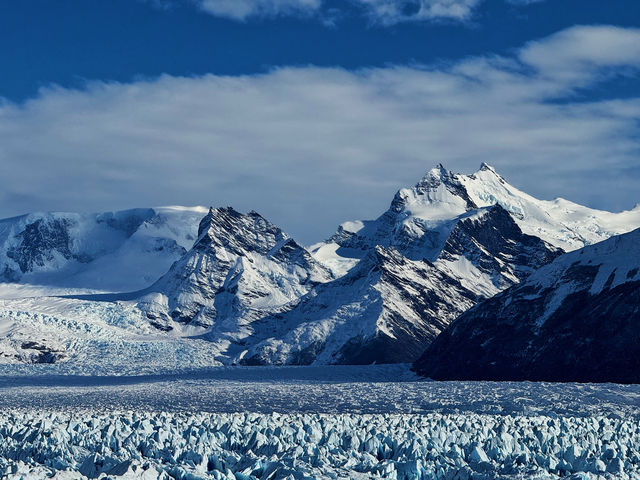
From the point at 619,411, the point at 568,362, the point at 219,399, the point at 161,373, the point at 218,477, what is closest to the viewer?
the point at 218,477

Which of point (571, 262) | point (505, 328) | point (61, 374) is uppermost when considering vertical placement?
point (571, 262)

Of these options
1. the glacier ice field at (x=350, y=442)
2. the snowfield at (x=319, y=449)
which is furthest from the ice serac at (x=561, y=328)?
the snowfield at (x=319, y=449)

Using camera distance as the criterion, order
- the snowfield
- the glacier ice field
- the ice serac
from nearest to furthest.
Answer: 1. the snowfield
2. the glacier ice field
3. the ice serac

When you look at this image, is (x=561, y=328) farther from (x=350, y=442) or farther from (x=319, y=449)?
(x=319, y=449)

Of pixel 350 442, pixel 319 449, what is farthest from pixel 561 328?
pixel 319 449

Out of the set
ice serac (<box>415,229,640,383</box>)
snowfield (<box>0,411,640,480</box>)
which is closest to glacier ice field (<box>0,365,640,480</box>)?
snowfield (<box>0,411,640,480</box>)

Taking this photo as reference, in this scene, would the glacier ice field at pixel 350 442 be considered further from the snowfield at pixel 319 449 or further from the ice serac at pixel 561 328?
the ice serac at pixel 561 328

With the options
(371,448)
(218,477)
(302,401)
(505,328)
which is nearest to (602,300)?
(505,328)

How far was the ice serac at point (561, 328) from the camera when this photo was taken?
13412 cm

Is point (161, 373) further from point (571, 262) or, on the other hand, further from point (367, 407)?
point (367, 407)

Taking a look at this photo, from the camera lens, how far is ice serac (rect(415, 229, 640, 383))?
13412 cm

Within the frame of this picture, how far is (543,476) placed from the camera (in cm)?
4772

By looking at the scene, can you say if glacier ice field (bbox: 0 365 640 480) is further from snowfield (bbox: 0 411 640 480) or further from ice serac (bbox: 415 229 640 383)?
ice serac (bbox: 415 229 640 383)

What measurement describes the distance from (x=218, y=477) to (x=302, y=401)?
5995 centimetres
